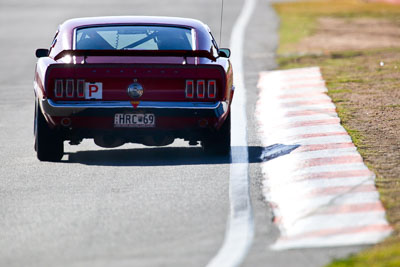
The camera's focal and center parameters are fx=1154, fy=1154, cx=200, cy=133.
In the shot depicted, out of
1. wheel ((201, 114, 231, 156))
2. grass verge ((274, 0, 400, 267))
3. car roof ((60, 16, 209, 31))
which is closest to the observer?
grass verge ((274, 0, 400, 267))

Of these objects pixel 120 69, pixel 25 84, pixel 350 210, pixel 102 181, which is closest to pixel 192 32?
pixel 120 69

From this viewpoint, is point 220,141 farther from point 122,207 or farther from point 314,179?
point 122,207

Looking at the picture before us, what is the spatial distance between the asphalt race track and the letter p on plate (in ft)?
2.12

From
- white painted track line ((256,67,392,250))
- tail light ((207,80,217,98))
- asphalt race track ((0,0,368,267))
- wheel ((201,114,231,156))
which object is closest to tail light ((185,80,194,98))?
tail light ((207,80,217,98))

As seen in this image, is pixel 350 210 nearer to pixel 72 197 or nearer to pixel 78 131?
pixel 72 197

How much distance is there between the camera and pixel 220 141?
11.0 m

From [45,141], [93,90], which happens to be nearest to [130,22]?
[93,90]

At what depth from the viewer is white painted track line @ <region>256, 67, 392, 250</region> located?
7.49 meters

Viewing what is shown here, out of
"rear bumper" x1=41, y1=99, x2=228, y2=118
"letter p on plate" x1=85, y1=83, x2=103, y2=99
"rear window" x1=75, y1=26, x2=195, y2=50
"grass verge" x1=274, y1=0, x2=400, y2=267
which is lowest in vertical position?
"grass verge" x1=274, y1=0, x2=400, y2=267

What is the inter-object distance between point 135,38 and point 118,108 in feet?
3.53

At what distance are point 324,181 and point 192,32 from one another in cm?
279

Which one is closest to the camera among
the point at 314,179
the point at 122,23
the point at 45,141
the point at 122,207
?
the point at 122,207

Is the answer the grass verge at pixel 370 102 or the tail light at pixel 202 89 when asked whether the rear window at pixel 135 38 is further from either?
the grass verge at pixel 370 102

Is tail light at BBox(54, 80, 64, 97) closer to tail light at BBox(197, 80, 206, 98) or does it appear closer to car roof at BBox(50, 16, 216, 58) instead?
car roof at BBox(50, 16, 216, 58)
